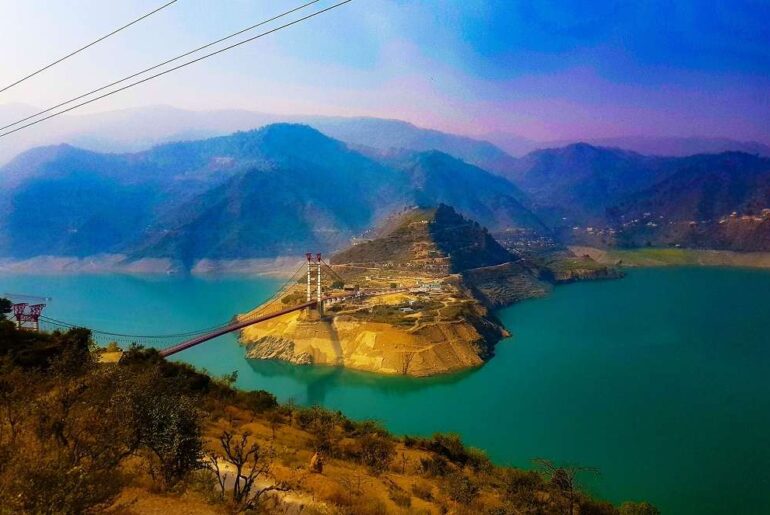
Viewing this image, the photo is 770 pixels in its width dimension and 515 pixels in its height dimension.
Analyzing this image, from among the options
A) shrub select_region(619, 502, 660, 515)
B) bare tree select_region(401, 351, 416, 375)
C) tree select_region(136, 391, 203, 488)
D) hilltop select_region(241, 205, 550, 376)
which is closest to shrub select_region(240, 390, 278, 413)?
tree select_region(136, 391, 203, 488)

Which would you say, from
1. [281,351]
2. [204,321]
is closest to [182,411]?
[281,351]

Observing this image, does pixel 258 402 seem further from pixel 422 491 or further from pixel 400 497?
pixel 400 497

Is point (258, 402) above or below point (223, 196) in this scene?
below

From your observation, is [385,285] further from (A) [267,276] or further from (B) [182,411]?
(B) [182,411]

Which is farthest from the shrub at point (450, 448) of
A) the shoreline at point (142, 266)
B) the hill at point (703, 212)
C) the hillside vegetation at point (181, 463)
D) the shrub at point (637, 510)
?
the hill at point (703, 212)

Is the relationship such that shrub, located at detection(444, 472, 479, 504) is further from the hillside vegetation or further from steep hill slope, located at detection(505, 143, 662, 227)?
steep hill slope, located at detection(505, 143, 662, 227)

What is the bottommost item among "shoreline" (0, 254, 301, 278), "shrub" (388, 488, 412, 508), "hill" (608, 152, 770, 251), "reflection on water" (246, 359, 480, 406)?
"reflection on water" (246, 359, 480, 406)

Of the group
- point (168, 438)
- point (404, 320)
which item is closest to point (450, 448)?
point (168, 438)
